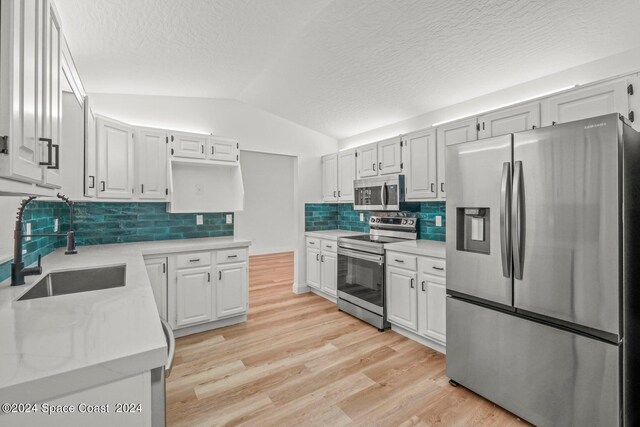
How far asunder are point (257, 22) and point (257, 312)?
3152 millimetres

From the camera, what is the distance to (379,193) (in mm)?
3654

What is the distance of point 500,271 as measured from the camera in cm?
194

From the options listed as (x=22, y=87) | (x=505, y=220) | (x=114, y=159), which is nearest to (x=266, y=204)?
(x=114, y=159)

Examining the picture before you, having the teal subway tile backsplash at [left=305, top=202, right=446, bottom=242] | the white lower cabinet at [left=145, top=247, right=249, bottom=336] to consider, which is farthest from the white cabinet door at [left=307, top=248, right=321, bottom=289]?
the white lower cabinet at [left=145, top=247, right=249, bottom=336]

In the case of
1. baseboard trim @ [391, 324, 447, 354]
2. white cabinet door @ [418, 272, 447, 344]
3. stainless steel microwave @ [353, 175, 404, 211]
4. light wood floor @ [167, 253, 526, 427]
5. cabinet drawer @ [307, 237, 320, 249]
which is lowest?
light wood floor @ [167, 253, 526, 427]

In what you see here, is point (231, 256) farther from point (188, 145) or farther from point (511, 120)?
point (511, 120)

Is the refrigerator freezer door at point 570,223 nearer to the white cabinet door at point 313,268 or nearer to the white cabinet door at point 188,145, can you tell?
the white cabinet door at point 313,268

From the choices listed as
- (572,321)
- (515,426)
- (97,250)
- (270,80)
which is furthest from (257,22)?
(515,426)

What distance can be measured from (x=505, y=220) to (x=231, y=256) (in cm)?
264

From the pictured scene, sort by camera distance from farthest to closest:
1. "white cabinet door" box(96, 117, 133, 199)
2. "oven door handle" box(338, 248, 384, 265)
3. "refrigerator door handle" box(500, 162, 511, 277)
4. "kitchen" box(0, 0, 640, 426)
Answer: "oven door handle" box(338, 248, 384, 265) < "white cabinet door" box(96, 117, 133, 199) < "refrigerator door handle" box(500, 162, 511, 277) < "kitchen" box(0, 0, 640, 426)

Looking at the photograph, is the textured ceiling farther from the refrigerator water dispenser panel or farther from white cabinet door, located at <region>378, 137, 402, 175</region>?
the refrigerator water dispenser panel

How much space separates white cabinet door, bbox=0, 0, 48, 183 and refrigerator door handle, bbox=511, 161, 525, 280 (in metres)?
2.33

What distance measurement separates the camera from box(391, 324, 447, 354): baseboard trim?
2.74m

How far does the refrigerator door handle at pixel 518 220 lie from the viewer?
1833 mm
